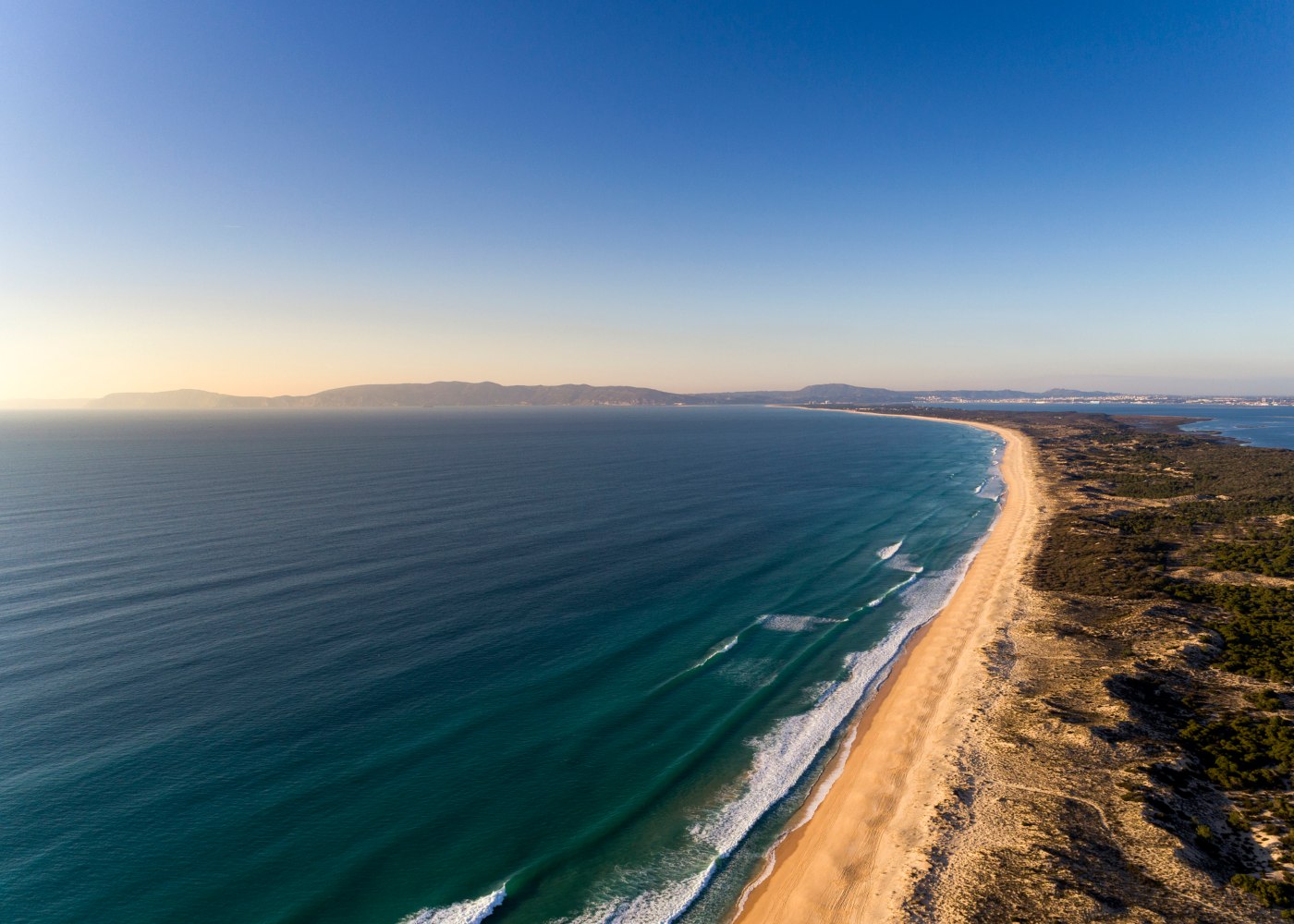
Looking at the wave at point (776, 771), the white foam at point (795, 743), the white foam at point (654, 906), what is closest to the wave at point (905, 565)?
the white foam at point (795, 743)

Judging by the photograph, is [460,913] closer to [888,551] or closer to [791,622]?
[791,622]

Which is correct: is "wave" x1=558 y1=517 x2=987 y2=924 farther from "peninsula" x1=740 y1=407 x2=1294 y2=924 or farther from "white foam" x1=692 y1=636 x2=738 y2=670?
"white foam" x1=692 y1=636 x2=738 y2=670

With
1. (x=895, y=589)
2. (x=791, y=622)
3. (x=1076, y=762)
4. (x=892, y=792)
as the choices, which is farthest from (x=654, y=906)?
(x=895, y=589)

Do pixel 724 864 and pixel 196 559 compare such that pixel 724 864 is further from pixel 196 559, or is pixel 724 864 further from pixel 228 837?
pixel 196 559

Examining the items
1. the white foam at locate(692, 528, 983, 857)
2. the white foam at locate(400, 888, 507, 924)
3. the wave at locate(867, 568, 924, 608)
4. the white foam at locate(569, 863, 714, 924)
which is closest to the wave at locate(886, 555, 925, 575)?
the wave at locate(867, 568, 924, 608)

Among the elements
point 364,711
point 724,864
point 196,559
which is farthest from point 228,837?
point 196,559
